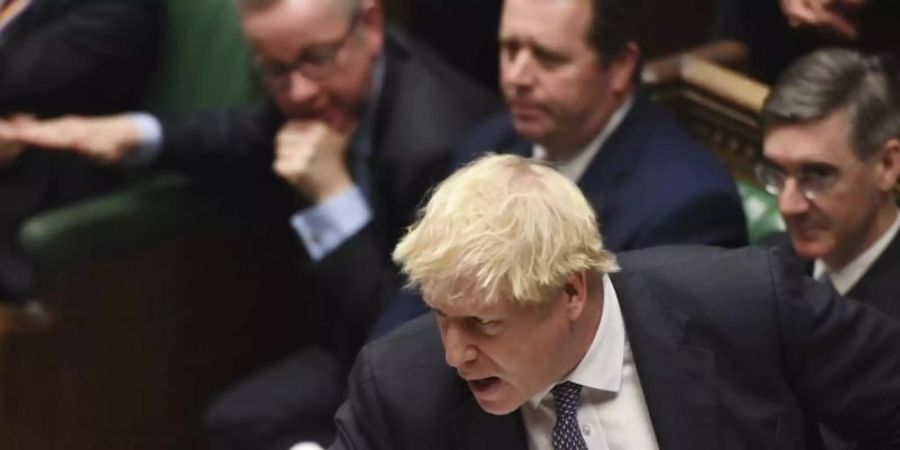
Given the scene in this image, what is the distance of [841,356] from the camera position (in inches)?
58.0

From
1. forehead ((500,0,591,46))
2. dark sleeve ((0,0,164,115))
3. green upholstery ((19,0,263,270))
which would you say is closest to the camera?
forehead ((500,0,591,46))

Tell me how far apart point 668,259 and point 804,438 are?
0.80 feet

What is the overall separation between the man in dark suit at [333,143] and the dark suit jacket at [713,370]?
1.76 feet

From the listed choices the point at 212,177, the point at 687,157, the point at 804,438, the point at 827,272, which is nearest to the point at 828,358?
the point at 804,438

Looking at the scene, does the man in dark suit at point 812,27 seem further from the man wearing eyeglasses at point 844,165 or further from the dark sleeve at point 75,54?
the dark sleeve at point 75,54

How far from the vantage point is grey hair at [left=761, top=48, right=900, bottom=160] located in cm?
171

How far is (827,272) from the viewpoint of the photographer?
1771mm

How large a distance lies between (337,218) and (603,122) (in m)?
0.41

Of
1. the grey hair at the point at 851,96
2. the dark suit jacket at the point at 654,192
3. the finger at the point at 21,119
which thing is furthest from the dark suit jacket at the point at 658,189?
the finger at the point at 21,119

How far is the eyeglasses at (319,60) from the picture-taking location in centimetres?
201

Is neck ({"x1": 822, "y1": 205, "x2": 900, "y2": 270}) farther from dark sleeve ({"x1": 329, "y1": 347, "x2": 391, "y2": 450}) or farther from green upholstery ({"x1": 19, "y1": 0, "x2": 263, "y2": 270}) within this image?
green upholstery ({"x1": 19, "y1": 0, "x2": 263, "y2": 270})

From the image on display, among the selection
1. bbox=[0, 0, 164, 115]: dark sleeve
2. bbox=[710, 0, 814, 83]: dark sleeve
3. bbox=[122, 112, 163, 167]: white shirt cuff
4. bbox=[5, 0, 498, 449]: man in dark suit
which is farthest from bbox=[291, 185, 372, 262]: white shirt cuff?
bbox=[710, 0, 814, 83]: dark sleeve

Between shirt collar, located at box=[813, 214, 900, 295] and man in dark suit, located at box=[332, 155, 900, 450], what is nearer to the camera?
man in dark suit, located at box=[332, 155, 900, 450]

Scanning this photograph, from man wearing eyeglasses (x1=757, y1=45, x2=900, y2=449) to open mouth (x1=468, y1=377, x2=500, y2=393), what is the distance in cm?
55
